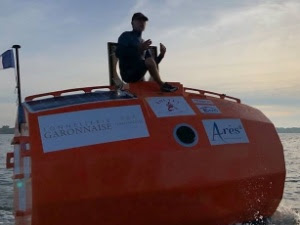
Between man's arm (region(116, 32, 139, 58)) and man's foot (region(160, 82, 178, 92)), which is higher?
man's arm (region(116, 32, 139, 58))

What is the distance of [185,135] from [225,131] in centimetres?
64

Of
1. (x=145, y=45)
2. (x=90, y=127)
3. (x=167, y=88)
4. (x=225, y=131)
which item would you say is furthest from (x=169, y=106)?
(x=90, y=127)

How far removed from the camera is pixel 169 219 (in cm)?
505

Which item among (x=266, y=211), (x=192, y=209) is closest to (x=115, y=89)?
(x=192, y=209)

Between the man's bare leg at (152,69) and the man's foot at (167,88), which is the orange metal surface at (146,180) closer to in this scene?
the man's foot at (167,88)

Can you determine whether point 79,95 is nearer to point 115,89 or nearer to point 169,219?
point 115,89

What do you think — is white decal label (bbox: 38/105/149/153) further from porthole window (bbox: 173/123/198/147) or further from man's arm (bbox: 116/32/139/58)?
man's arm (bbox: 116/32/139/58)

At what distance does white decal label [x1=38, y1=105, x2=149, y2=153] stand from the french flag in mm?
1554

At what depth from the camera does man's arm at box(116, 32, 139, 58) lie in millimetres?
6230

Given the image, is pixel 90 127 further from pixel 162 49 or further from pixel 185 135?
pixel 162 49

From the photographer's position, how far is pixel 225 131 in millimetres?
5816

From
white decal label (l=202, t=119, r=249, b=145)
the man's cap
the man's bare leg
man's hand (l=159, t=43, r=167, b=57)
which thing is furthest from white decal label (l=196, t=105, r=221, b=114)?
the man's cap

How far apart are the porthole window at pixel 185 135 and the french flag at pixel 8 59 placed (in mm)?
2438

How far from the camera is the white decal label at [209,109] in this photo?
593 centimetres
